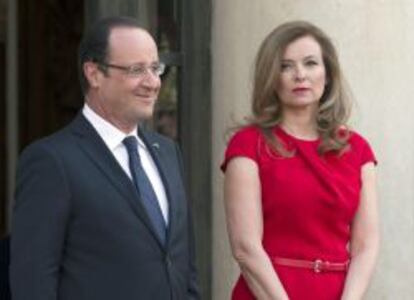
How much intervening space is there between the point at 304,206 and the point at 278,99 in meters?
0.44

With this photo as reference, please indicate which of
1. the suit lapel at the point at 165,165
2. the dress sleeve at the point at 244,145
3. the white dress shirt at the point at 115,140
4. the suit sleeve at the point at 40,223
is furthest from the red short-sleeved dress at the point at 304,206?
the suit sleeve at the point at 40,223

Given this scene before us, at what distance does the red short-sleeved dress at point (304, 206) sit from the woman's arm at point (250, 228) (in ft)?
0.13

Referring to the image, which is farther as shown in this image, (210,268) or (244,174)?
(210,268)

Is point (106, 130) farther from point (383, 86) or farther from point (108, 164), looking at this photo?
point (383, 86)

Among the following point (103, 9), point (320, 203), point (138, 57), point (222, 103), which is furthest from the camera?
point (222, 103)

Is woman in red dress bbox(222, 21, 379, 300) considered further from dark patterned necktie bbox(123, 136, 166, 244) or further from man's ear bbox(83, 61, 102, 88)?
man's ear bbox(83, 61, 102, 88)

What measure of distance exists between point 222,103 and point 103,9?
796mm

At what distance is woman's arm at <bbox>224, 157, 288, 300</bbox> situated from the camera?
420cm

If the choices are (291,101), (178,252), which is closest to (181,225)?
(178,252)

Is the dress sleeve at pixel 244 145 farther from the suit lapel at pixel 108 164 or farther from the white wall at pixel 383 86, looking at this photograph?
the white wall at pixel 383 86

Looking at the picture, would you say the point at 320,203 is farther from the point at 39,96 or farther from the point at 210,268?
the point at 39,96

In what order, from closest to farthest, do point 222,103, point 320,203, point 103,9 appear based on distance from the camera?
point 320,203
point 103,9
point 222,103

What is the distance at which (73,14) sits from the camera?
327 inches

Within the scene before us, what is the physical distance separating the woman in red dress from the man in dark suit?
20.0 inches
